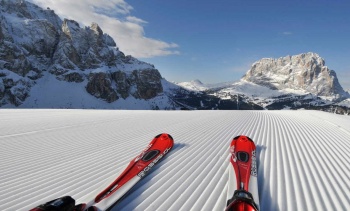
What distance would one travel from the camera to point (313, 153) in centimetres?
1127

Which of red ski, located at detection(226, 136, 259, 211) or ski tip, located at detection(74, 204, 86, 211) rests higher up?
red ski, located at detection(226, 136, 259, 211)

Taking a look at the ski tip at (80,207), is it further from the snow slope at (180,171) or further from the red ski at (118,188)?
the snow slope at (180,171)

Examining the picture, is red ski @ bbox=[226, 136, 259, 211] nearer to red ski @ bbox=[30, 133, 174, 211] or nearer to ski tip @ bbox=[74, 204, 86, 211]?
red ski @ bbox=[30, 133, 174, 211]

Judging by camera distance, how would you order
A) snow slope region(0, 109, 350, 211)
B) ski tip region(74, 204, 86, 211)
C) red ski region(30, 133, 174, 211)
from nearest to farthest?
1. red ski region(30, 133, 174, 211)
2. ski tip region(74, 204, 86, 211)
3. snow slope region(0, 109, 350, 211)

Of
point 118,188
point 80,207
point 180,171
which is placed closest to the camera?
point 80,207

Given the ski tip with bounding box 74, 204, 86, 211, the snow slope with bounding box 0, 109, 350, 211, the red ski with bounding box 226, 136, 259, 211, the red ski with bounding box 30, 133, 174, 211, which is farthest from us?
the snow slope with bounding box 0, 109, 350, 211

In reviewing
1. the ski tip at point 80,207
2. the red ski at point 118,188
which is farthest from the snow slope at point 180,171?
the ski tip at point 80,207

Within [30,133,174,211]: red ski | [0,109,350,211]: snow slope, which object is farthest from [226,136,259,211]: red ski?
[30,133,174,211]: red ski

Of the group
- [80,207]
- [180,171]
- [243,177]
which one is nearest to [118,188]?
[80,207]

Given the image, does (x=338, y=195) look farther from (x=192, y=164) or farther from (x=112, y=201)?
(x=112, y=201)

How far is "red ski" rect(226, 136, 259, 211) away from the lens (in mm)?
5930

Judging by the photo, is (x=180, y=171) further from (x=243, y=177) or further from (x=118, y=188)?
(x=118, y=188)

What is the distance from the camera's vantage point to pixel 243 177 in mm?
7816

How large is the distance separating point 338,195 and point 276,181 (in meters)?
1.56
